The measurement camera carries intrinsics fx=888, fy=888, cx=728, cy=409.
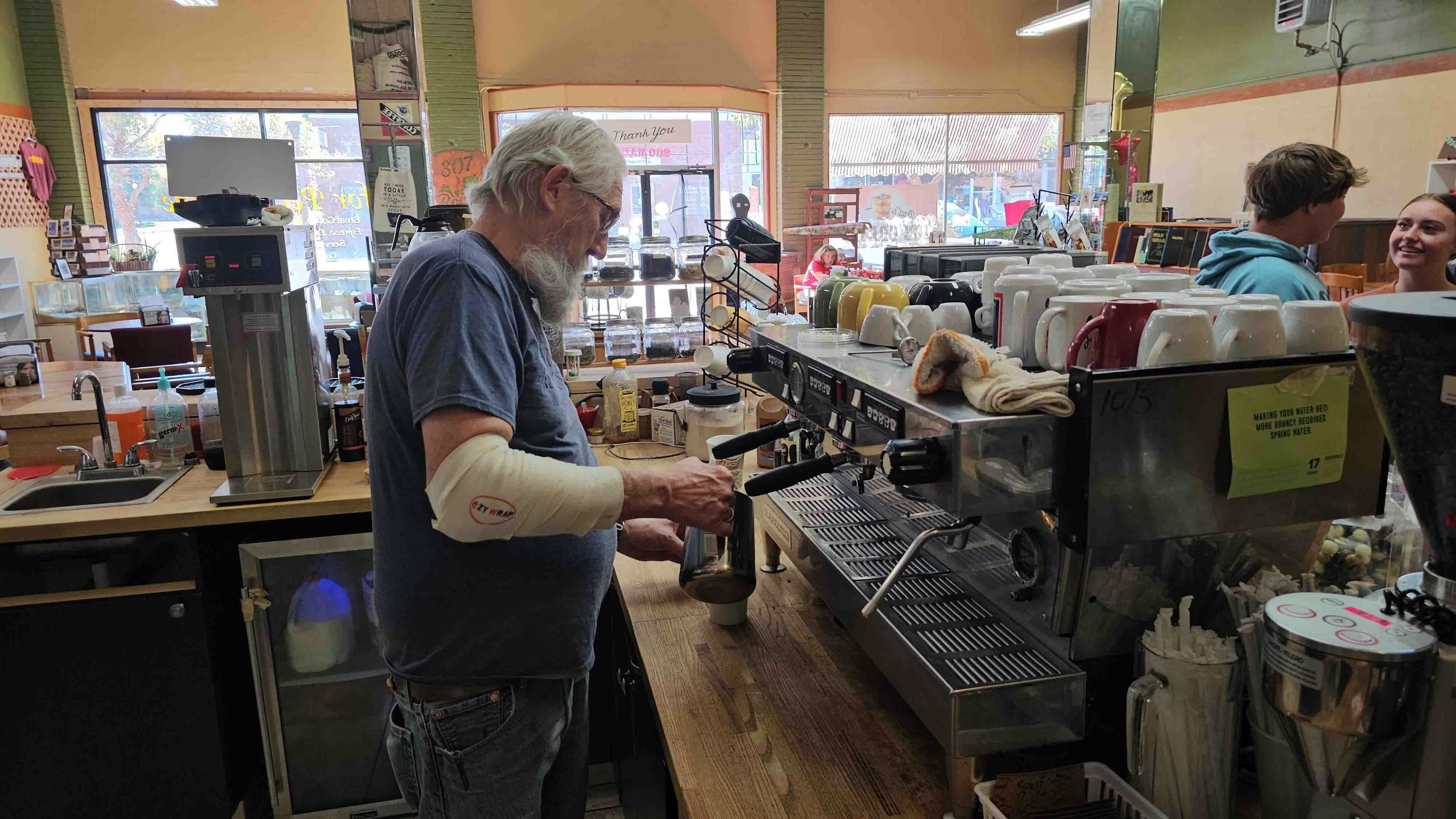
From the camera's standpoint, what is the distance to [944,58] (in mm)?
11109

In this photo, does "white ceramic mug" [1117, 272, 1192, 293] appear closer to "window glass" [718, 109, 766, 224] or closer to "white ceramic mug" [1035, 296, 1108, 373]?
"white ceramic mug" [1035, 296, 1108, 373]

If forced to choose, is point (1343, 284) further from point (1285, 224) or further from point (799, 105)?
point (799, 105)

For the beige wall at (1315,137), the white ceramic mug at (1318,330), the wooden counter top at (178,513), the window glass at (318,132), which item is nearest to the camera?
the white ceramic mug at (1318,330)

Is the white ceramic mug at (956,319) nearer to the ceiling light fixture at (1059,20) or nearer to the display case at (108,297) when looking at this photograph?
the ceiling light fixture at (1059,20)

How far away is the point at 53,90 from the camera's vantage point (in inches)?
361

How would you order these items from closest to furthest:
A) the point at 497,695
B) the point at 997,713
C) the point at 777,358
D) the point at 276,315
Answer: the point at 997,713 < the point at 497,695 < the point at 777,358 < the point at 276,315

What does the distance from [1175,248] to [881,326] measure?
6.02m

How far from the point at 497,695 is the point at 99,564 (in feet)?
4.91

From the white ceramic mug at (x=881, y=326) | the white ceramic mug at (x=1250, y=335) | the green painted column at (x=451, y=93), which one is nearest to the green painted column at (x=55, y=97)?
the green painted column at (x=451, y=93)

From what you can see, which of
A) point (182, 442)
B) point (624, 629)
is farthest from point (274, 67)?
point (624, 629)

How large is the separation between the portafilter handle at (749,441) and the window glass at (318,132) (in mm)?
9711

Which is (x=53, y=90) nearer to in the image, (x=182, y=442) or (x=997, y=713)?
(x=182, y=442)

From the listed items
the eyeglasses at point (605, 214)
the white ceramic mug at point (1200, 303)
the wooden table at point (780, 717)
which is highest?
the eyeglasses at point (605, 214)

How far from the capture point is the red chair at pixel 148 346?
580cm
